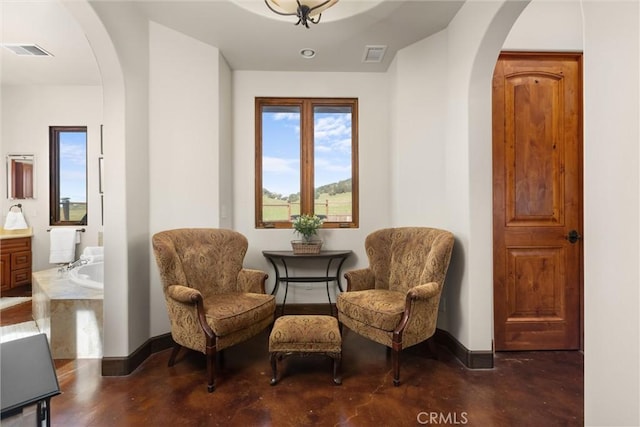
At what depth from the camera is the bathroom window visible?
4.50 metres

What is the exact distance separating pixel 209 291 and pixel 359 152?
2260mm

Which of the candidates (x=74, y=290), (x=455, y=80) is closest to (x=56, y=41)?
(x=74, y=290)

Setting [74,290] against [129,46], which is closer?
[129,46]

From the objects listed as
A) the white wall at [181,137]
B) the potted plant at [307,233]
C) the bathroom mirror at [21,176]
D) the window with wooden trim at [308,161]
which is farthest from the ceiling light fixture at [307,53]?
the bathroom mirror at [21,176]

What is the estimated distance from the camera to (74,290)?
269 centimetres

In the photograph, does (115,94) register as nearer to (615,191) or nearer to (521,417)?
(615,191)

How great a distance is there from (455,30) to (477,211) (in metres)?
1.55

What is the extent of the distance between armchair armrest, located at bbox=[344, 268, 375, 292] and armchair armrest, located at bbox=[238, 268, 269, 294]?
751 mm

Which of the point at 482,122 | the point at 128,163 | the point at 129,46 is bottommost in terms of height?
the point at 128,163

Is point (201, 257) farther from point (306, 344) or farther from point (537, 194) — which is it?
point (537, 194)

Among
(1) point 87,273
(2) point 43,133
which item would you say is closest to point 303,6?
(1) point 87,273

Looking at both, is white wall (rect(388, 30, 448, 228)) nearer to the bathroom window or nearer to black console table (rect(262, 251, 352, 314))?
black console table (rect(262, 251, 352, 314))

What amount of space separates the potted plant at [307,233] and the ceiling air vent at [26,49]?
3.43 meters

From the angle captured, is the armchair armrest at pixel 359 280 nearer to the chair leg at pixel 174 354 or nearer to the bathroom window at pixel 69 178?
the chair leg at pixel 174 354
